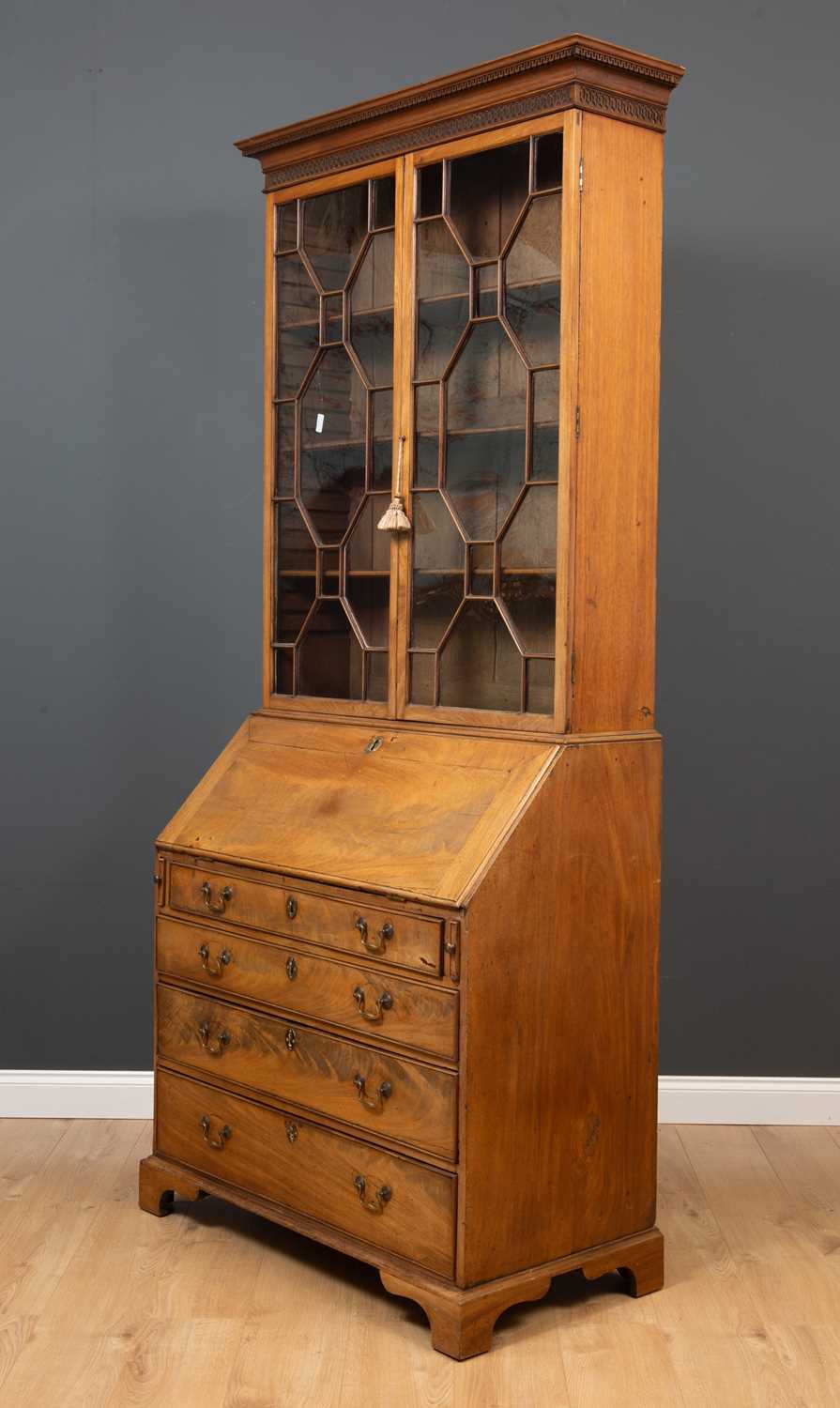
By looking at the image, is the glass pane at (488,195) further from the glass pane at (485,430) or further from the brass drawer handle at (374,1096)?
the brass drawer handle at (374,1096)

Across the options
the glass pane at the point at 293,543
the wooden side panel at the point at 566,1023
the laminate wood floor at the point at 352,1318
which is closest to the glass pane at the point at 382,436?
the glass pane at the point at 293,543

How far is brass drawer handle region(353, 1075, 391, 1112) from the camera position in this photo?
2678 mm

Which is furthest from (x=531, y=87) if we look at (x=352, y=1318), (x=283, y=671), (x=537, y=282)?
(x=352, y=1318)

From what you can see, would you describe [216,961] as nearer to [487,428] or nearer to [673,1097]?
[487,428]

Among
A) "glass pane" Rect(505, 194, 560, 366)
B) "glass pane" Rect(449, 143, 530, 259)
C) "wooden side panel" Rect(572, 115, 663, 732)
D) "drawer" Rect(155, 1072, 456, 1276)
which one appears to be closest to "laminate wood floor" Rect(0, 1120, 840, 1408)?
"drawer" Rect(155, 1072, 456, 1276)

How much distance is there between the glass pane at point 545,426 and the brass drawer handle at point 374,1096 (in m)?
1.08

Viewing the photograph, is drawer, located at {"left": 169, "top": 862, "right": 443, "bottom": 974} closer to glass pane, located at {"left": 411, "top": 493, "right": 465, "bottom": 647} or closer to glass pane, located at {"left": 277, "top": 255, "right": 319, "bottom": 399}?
glass pane, located at {"left": 411, "top": 493, "right": 465, "bottom": 647}

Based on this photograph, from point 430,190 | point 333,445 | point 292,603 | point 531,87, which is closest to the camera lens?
point 531,87

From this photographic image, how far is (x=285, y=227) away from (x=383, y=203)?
29 centimetres

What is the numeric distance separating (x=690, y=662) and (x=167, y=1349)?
74.1 inches

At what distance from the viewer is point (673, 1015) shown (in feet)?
12.2

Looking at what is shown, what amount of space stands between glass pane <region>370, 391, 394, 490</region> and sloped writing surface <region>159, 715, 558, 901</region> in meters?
0.48

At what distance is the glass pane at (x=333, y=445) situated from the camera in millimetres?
3074

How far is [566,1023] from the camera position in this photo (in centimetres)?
268
